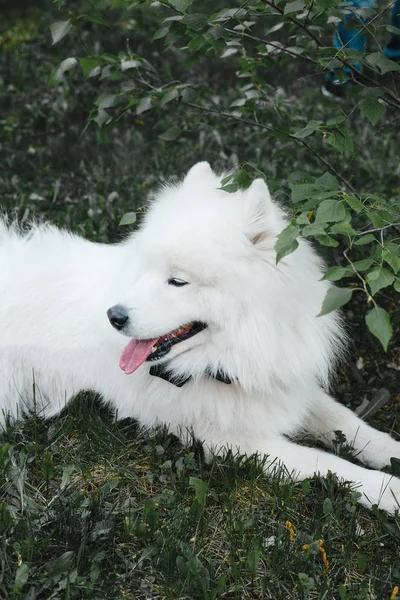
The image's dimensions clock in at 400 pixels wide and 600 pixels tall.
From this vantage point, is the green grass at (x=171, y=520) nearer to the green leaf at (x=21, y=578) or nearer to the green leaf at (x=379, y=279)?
the green leaf at (x=21, y=578)

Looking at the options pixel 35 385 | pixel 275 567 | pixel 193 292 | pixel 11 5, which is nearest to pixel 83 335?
pixel 35 385

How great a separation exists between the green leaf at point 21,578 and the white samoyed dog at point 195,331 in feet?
2.43

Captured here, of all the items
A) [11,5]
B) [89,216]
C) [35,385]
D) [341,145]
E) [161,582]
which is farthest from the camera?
[11,5]

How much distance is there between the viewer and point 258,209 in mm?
2258

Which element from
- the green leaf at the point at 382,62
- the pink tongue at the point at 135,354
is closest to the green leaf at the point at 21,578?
the pink tongue at the point at 135,354

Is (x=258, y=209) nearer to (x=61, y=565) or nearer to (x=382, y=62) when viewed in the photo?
(x=382, y=62)

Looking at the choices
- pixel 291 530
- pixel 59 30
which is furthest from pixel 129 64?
pixel 291 530

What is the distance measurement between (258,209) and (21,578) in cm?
140

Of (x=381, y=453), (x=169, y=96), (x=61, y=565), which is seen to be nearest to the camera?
(x=61, y=565)

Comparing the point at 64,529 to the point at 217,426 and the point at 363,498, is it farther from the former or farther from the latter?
the point at 363,498

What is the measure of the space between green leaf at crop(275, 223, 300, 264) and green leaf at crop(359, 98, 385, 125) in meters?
0.81

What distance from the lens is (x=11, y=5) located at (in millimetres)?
8266

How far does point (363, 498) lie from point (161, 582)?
2.69ft

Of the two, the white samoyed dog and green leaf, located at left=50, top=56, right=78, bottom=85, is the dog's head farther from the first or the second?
green leaf, located at left=50, top=56, right=78, bottom=85
